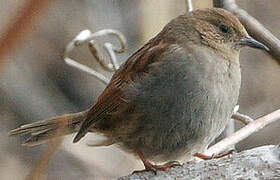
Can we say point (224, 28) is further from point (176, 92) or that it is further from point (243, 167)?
point (243, 167)

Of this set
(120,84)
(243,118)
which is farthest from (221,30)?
(120,84)

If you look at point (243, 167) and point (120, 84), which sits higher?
point (243, 167)

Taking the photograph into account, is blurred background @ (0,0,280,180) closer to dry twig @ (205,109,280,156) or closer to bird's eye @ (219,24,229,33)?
bird's eye @ (219,24,229,33)

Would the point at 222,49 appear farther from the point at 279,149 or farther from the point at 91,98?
the point at 91,98

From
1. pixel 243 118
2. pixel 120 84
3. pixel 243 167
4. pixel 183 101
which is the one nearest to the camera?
pixel 243 167

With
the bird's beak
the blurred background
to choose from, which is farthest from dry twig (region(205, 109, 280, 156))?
the blurred background

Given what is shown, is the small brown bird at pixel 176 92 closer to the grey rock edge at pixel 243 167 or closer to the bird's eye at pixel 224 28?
the bird's eye at pixel 224 28

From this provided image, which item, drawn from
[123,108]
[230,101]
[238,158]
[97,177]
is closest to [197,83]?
[230,101]
